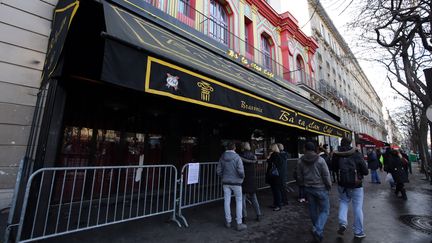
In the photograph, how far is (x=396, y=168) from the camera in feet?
24.7

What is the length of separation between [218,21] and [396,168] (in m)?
9.47

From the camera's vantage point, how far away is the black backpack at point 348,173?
4.12 metres

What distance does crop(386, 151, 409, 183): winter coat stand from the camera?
7.42 meters

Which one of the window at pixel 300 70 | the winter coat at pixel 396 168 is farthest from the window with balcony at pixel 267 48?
the winter coat at pixel 396 168

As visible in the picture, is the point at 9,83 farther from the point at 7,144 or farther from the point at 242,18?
the point at 242,18

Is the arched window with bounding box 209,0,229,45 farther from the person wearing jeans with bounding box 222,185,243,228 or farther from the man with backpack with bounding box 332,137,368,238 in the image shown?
the man with backpack with bounding box 332,137,368,238

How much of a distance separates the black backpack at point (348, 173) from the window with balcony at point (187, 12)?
742 cm

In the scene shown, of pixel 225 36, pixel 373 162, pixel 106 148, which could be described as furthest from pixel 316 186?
pixel 373 162

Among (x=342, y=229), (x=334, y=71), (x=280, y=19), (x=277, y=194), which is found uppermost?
(x=334, y=71)

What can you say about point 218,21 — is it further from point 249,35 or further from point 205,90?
point 205,90

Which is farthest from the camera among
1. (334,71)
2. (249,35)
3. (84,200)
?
(334,71)

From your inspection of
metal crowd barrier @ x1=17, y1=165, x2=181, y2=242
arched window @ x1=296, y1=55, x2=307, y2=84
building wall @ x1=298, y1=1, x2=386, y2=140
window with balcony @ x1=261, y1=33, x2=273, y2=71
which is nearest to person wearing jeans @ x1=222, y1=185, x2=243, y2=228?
metal crowd barrier @ x1=17, y1=165, x2=181, y2=242

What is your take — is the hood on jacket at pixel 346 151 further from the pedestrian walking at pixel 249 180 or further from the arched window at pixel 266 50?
the arched window at pixel 266 50

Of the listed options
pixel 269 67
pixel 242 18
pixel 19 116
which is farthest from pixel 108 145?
pixel 269 67
